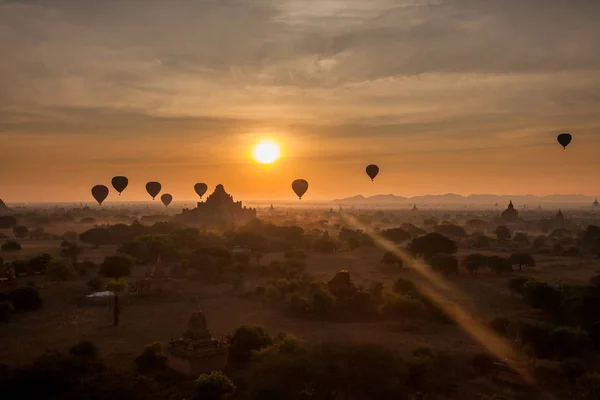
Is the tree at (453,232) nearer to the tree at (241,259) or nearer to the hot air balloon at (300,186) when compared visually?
the hot air balloon at (300,186)

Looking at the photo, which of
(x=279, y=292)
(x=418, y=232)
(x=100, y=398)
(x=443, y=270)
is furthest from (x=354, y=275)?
(x=418, y=232)

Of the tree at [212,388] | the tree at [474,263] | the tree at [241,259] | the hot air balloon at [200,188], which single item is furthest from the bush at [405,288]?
the hot air balloon at [200,188]

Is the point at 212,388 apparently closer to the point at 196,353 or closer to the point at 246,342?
the point at 196,353

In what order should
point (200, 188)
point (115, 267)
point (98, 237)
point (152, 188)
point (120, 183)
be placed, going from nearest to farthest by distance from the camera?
point (115, 267), point (98, 237), point (120, 183), point (152, 188), point (200, 188)

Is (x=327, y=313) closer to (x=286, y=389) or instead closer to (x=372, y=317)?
(x=372, y=317)

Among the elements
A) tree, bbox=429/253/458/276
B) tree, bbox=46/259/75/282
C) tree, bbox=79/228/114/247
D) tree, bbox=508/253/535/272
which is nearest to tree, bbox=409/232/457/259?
tree, bbox=429/253/458/276

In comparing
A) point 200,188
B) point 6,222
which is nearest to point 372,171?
point 200,188
